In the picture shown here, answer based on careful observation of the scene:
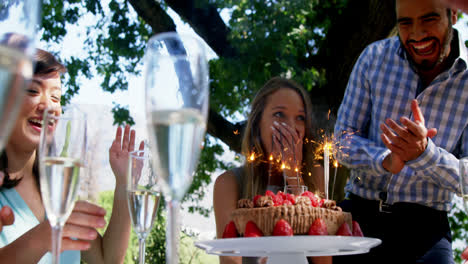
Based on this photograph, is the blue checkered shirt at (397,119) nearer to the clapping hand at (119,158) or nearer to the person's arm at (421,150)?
the person's arm at (421,150)

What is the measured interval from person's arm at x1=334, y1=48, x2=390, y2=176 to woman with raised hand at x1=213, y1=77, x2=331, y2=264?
224 millimetres

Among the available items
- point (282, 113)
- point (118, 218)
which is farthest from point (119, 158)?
point (282, 113)

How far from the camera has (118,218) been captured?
1.62 m

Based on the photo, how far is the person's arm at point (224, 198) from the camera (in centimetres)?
252

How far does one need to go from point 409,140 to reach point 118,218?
1.10 m

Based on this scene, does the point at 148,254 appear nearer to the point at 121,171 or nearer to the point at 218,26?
the point at 218,26

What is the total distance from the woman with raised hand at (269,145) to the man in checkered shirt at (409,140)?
0.79 ft

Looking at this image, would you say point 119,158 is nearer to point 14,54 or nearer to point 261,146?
point 14,54

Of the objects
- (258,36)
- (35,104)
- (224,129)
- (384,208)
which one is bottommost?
(384,208)

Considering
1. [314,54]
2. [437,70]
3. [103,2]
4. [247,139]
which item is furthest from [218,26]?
[437,70]

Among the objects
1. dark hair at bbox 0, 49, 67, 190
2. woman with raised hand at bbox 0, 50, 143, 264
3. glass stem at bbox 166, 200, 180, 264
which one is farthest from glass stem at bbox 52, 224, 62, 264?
dark hair at bbox 0, 49, 67, 190

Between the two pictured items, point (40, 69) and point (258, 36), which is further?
point (258, 36)

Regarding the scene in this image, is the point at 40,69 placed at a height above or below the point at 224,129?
below

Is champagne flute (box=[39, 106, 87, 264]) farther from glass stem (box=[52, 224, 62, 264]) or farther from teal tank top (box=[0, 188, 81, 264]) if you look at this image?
teal tank top (box=[0, 188, 81, 264])
